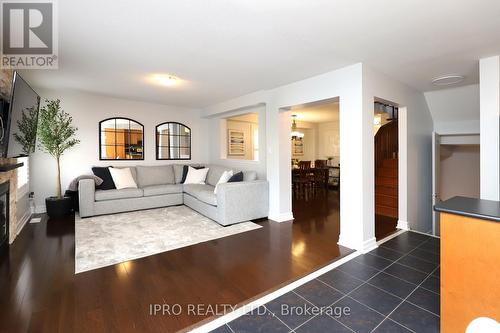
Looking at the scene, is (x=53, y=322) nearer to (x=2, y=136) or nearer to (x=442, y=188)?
(x=2, y=136)

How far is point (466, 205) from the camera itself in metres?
1.61

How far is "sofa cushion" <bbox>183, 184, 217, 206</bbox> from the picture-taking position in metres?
4.11

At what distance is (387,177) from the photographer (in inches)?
192

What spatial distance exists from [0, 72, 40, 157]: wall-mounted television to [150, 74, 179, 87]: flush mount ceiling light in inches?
58.4

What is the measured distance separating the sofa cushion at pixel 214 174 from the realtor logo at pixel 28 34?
319 centimetres

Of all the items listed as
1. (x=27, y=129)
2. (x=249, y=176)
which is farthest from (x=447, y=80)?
(x=27, y=129)

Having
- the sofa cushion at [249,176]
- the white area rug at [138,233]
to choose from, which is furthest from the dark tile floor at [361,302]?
the sofa cushion at [249,176]

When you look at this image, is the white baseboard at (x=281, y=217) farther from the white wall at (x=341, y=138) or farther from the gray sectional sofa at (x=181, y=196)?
the gray sectional sofa at (x=181, y=196)

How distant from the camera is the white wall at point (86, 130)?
4.56 metres

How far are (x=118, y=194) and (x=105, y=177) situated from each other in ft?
1.74

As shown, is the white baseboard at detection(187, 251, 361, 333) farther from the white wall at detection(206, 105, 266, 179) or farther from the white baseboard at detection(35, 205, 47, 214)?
the white baseboard at detection(35, 205, 47, 214)

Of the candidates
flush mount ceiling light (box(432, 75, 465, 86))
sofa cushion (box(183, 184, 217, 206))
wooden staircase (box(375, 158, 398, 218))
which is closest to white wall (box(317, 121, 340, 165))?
wooden staircase (box(375, 158, 398, 218))

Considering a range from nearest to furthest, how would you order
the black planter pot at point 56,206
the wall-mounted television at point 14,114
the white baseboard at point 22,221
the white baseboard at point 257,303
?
the white baseboard at point 257,303 → the wall-mounted television at point 14,114 → the white baseboard at point 22,221 → the black planter pot at point 56,206

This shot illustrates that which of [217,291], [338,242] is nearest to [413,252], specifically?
[338,242]
